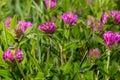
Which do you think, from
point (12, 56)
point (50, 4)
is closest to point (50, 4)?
point (50, 4)

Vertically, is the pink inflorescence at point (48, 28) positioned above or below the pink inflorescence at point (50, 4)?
below

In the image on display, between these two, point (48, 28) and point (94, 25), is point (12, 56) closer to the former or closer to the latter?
point (48, 28)

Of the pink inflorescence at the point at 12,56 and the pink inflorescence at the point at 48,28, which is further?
the pink inflorescence at the point at 48,28

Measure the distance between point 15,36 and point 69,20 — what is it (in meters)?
0.34

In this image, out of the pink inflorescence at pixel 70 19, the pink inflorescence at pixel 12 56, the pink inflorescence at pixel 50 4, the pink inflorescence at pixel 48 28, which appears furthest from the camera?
the pink inflorescence at pixel 50 4

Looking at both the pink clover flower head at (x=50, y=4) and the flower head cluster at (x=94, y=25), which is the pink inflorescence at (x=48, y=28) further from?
the pink clover flower head at (x=50, y=4)

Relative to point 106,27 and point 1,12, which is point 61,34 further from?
point 1,12

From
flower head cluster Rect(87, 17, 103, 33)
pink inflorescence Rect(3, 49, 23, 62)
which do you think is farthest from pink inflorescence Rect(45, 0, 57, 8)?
pink inflorescence Rect(3, 49, 23, 62)

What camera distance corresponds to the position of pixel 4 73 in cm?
134

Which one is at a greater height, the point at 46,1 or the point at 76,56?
the point at 46,1

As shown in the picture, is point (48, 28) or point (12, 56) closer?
point (12, 56)

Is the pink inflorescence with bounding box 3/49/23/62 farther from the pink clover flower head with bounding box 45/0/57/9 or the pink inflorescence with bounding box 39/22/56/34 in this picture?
the pink clover flower head with bounding box 45/0/57/9

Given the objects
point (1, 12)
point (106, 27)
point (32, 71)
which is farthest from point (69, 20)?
point (1, 12)

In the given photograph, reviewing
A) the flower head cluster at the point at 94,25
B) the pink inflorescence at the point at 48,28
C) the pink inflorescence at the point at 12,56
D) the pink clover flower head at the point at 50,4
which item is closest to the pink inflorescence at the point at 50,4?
the pink clover flower head at the point at 50,4
